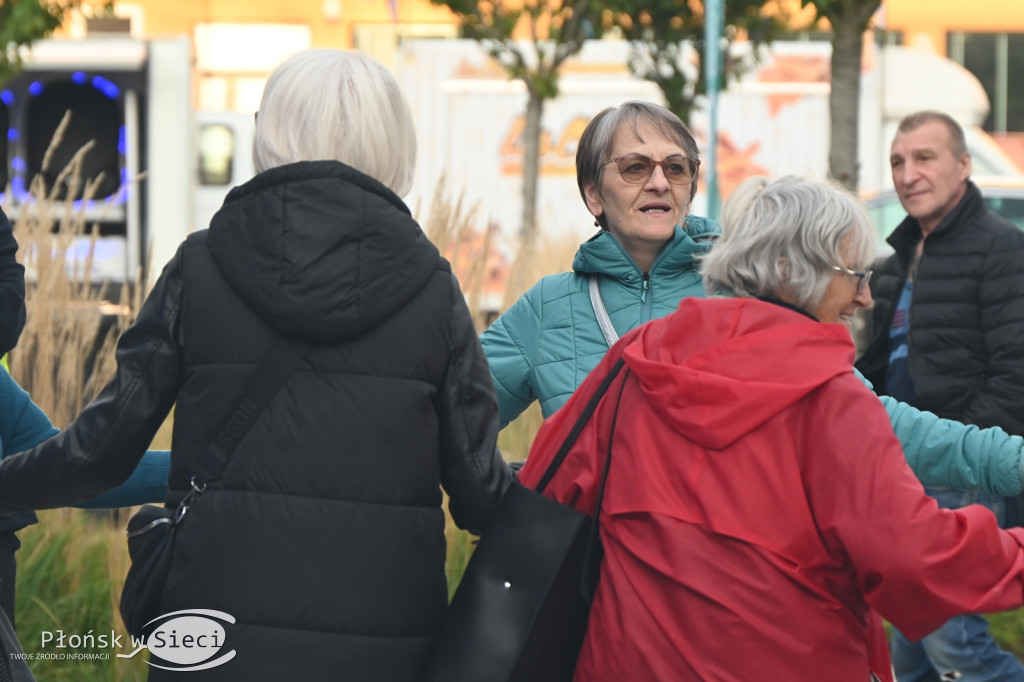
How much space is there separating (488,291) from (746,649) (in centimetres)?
367

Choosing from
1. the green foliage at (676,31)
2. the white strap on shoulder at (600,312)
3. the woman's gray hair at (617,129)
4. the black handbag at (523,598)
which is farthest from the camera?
the green foliage at (676,31)

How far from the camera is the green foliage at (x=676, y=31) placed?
38.3 ft

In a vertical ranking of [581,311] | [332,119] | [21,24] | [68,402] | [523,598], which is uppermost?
[21,24]

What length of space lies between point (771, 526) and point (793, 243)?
457mm

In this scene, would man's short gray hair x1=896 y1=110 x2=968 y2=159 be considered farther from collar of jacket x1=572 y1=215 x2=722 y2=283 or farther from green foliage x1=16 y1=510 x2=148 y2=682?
green foliage x1=16 y1=510 x2=148 y2=682

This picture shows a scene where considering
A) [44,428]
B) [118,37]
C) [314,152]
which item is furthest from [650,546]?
[118,37]

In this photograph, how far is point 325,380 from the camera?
200cm

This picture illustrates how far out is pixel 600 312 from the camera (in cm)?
283

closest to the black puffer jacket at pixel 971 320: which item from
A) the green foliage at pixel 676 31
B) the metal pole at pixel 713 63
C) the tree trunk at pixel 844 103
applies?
the tree trunk at pixel 844 103

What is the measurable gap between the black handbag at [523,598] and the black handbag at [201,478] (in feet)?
1.36

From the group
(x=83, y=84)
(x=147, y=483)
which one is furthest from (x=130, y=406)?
(x=83, y=84)

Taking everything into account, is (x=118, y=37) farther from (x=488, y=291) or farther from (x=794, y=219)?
(x=794, y=219)

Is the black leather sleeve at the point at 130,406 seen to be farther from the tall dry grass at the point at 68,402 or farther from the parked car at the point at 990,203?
the parked car at the point at 990,203

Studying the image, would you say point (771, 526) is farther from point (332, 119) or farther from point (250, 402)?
point (332, 119)
